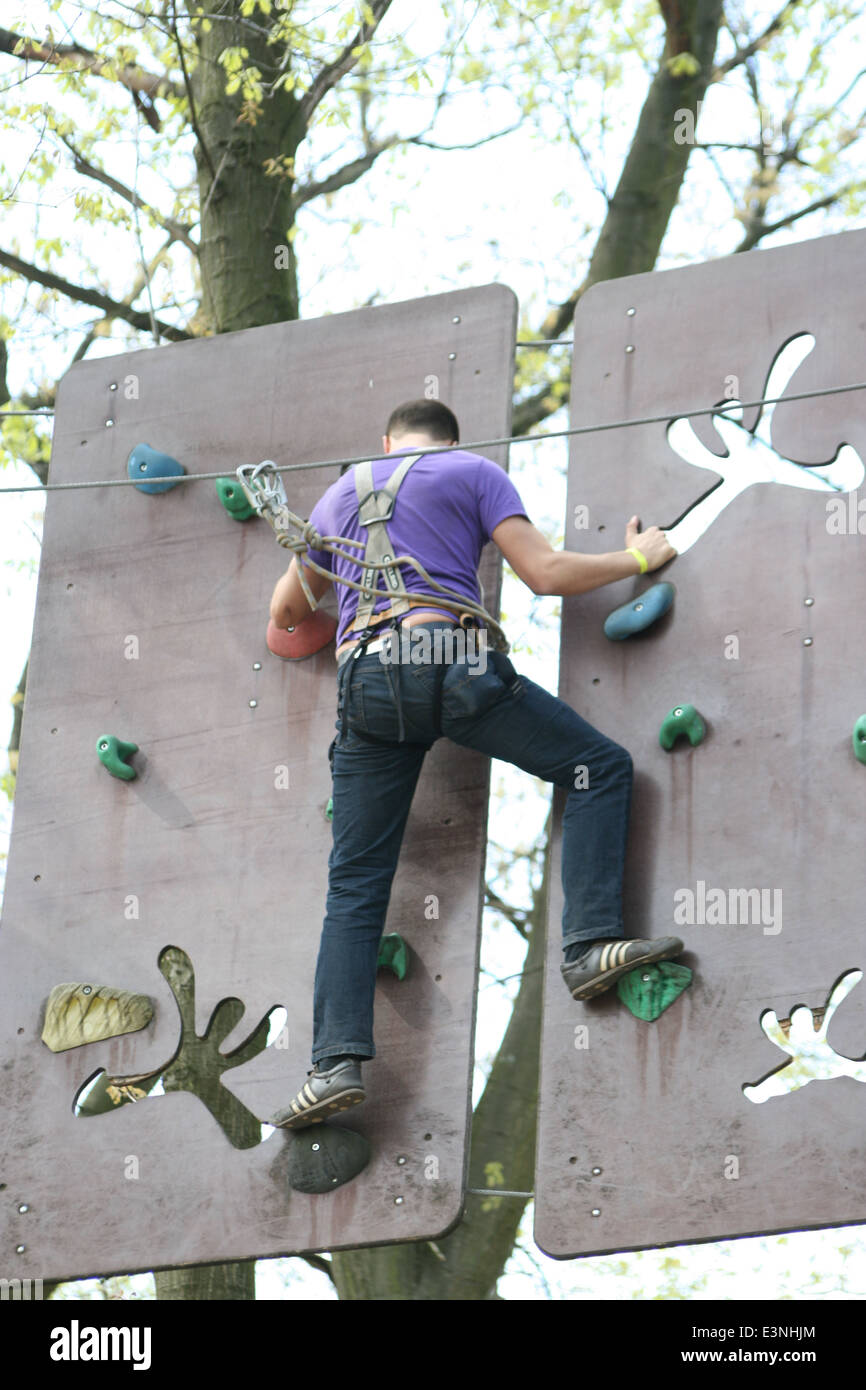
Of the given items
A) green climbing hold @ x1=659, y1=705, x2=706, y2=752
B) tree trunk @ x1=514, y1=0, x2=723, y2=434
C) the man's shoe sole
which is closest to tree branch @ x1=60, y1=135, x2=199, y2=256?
tree trunk @ x1=514, y1=0, x2=723, y2=434

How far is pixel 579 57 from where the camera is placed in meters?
10.1

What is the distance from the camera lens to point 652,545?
203 inches

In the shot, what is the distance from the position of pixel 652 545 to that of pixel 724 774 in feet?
2.29

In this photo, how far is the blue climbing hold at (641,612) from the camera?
5.08m

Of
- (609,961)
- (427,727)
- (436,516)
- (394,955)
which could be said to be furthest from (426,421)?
(609,961)

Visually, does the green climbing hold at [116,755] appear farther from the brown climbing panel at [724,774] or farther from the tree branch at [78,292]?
the tree branch at [78,292]

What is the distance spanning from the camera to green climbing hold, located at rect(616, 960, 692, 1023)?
4750 millimetres

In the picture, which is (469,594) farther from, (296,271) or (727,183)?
(727,183)

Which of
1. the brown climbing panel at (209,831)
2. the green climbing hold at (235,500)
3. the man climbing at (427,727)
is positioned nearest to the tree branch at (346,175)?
the brown climbing panel at (209,831)

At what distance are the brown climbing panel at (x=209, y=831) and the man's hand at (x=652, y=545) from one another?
0.43m

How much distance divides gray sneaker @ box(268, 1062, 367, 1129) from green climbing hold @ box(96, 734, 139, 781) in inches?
48.8

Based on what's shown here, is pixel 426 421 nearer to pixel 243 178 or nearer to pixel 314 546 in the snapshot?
pixel 314 546

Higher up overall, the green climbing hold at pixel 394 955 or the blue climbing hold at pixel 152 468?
the blue climbing hold at pixel 152 468

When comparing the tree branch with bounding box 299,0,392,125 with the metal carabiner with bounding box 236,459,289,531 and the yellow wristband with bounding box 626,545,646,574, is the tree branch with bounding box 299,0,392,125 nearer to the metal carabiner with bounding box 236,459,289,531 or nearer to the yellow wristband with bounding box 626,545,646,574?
the metal carabiner with bounding box 236,459,289,531
